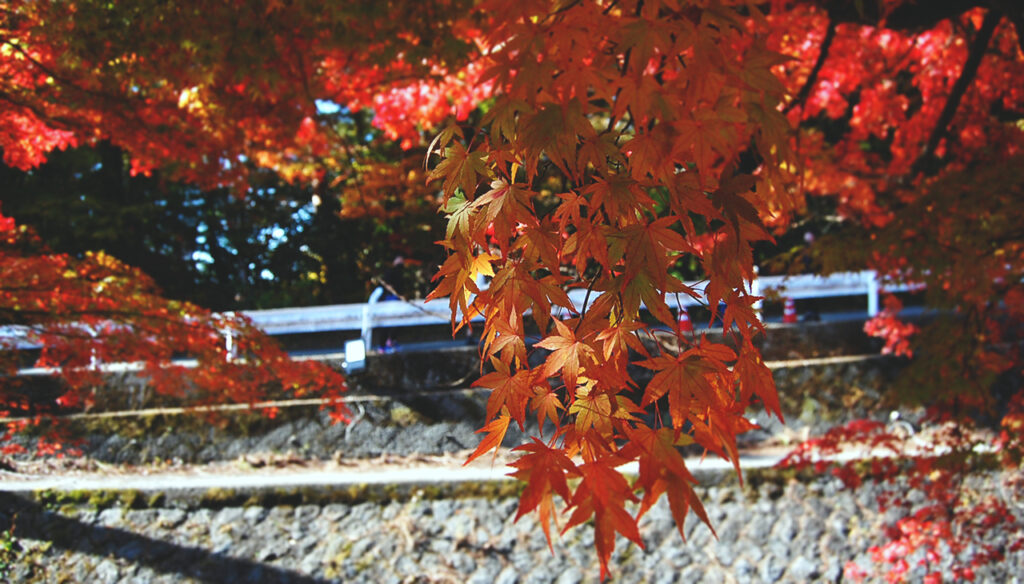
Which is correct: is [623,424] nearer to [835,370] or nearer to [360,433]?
[360,433]

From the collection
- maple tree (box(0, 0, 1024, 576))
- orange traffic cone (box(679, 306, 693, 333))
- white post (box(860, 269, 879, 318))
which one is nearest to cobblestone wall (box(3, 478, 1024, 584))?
maple tree (box(0, 0, 1024, 576))

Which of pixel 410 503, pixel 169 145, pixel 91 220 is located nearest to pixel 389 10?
pixel 169 145

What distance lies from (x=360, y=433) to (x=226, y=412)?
124 cm

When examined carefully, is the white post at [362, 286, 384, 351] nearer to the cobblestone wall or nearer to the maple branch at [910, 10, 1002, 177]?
the cobblestone wall

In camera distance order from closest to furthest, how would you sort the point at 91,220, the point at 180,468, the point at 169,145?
the point at 169,145, the point at 180,468, the point at 91,220

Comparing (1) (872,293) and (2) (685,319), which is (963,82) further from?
(1) (872,293)

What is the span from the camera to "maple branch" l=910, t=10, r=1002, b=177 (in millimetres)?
3496

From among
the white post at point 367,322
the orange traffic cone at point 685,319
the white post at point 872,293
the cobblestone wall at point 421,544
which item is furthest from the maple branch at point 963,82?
the white post at point 367,322

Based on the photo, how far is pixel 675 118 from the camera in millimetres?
1280

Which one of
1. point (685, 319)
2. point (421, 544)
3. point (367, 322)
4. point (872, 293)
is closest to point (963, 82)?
point (685, 319)

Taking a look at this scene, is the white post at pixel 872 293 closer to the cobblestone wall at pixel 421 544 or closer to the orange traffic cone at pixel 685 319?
the cobblestone wall at pixel 421 544

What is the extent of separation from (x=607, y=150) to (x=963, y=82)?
3690mm

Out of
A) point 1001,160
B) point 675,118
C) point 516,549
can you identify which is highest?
point 1001,160

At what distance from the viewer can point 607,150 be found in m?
1.29
